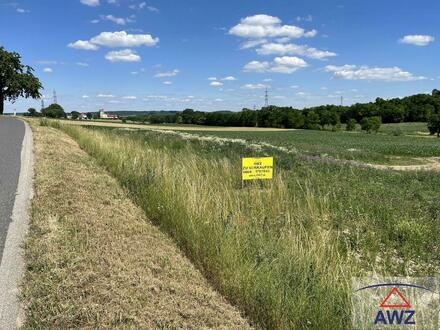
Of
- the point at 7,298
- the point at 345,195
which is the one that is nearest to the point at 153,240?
the point at 7,298

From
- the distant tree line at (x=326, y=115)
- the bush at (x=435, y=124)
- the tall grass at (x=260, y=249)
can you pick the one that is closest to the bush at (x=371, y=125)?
the bush at (x=435, y=124)

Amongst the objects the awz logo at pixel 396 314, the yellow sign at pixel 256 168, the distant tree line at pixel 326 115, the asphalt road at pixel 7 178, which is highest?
the distant tree line at pixel 326 115

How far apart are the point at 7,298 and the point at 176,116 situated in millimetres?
137371

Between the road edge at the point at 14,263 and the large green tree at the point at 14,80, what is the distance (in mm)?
67834

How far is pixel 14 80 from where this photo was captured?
66.9 m

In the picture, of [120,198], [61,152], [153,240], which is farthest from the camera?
[61,152]

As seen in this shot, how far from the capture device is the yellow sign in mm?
7078

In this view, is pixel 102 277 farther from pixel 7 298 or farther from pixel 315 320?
pixel 315 320

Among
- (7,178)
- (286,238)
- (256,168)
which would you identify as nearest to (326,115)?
(256,168)

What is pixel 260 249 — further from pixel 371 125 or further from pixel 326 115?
pixel 326 115

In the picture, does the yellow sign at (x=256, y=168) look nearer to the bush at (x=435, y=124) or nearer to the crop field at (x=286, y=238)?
the crop field at (x=286, y=238)

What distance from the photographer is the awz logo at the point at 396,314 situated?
3.13m

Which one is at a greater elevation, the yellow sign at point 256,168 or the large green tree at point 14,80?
the large green tree at point 14,80

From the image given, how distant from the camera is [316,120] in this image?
411ft
